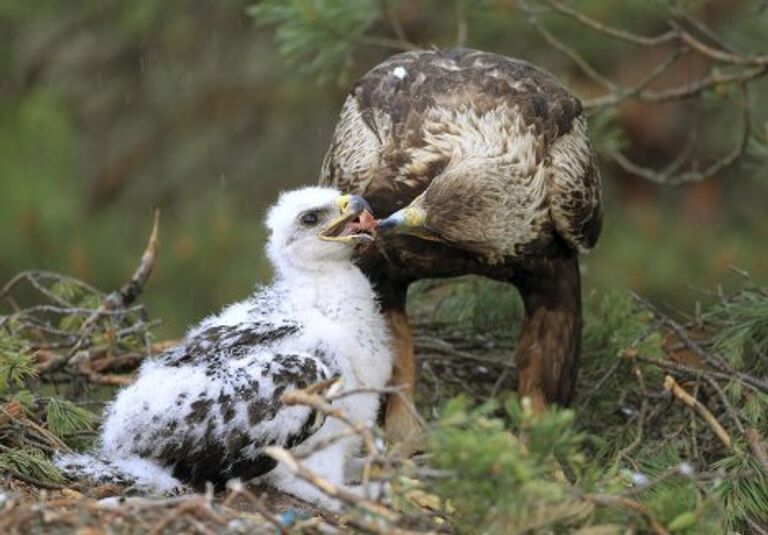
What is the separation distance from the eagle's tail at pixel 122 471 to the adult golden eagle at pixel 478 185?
1152 mm

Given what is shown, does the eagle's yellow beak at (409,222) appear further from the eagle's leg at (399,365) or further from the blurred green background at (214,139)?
the blurred green background at (214,139)

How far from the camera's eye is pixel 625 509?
488 cm

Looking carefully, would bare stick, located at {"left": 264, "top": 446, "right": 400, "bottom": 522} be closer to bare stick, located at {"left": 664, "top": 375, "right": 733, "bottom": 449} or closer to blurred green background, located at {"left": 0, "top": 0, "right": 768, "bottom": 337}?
bare stick, located at {"left": 664, "top": 375, "right": 733, "bottom": 449}

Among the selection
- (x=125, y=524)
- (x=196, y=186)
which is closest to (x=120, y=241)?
(x=196, y=186)

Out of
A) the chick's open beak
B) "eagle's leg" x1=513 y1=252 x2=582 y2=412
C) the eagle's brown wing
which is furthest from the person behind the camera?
"eagle's leg" x1=513 y1=252 x2=582 y2=412

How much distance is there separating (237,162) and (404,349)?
4.60 m

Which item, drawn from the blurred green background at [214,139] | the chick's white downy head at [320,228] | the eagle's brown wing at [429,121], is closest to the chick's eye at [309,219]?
the chick's white downy head at [320,228]

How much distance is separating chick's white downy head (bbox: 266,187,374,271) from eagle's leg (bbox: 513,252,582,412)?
37.9 inches

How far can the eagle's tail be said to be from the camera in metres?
5.76

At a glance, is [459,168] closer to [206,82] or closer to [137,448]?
[137,448]

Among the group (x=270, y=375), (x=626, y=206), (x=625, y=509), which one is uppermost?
(x=270, y=375)

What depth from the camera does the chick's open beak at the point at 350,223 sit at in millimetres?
6258

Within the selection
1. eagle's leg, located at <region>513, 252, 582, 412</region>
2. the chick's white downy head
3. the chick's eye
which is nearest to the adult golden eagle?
eagle's leg, located at <region>513, 252, 582, 412</region>

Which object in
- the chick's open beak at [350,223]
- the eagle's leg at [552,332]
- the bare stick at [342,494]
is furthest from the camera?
the eagle's leg at [552,332]
